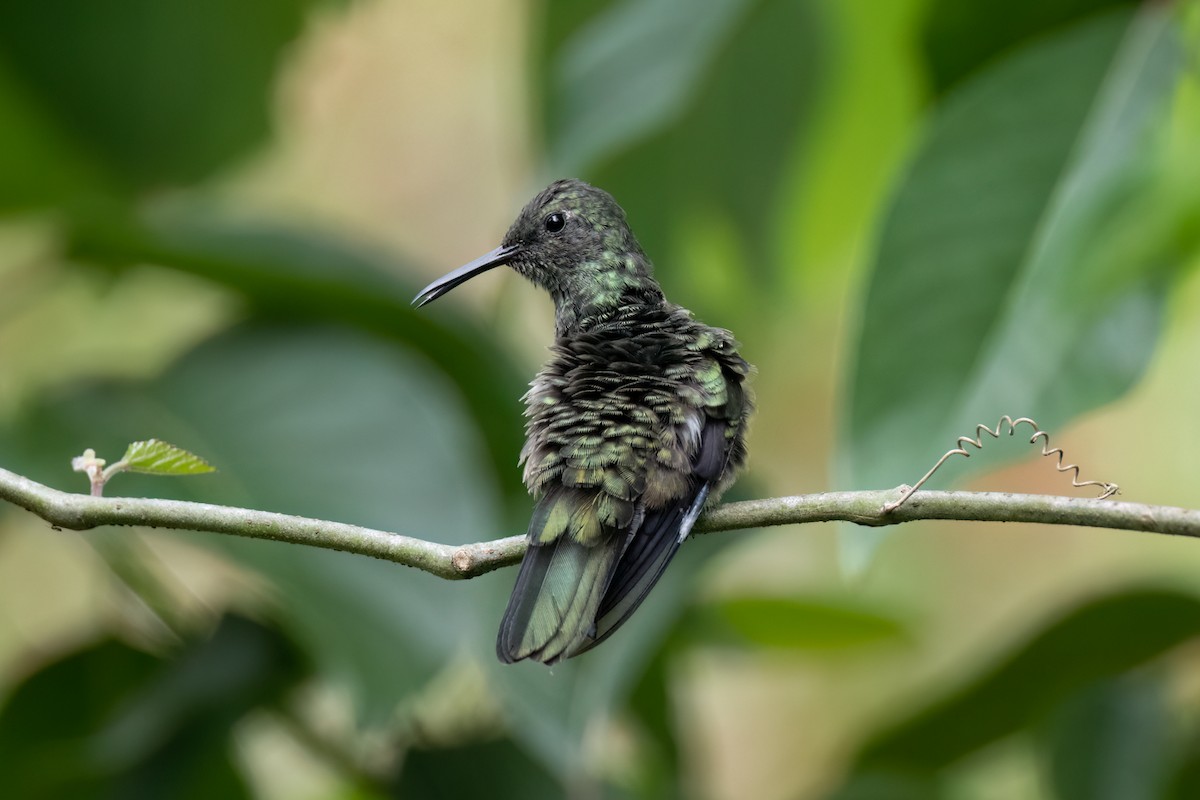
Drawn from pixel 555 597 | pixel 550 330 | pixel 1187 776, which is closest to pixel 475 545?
pixel 555 597

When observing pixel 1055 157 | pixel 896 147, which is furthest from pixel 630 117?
pixel 896 147

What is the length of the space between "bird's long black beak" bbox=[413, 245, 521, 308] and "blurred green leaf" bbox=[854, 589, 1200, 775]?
202 centimetres

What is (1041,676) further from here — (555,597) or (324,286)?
(555,597)

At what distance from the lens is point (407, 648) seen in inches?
110

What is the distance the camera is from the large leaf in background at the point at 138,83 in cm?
395

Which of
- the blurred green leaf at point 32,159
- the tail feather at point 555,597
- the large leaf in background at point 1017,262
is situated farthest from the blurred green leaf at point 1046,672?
the blurred green leaf at point 32,159

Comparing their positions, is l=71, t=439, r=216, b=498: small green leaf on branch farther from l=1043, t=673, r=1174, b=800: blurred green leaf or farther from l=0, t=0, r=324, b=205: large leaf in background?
l=0, t=0, r=324, b=205: large leaf in background

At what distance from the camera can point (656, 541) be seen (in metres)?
1.43

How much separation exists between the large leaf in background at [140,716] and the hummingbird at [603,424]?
1.58 meters

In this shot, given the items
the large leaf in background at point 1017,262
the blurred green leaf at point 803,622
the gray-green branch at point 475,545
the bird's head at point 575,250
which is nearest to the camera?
the gray-green branch at point 475,545

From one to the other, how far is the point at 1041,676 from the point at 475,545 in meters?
2.50

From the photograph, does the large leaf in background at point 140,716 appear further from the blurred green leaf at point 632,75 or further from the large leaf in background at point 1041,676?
the large leaf in background at point 1041,676

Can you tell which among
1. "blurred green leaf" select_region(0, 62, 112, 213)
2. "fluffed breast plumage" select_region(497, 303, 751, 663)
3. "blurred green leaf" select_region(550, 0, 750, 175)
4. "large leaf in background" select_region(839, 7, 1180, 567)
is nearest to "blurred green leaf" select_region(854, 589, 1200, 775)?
"large leaf in background" select_region(839, 7, 1180, 567)

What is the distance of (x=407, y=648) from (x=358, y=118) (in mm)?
4222
